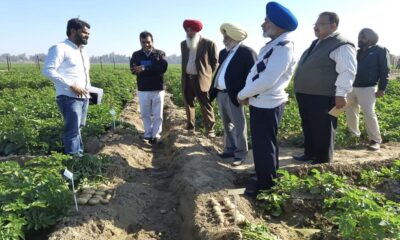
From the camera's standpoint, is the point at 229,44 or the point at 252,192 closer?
the point at 252,192

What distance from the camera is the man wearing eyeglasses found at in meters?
4.39

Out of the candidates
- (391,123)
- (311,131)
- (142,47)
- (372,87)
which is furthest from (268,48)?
(391,123)

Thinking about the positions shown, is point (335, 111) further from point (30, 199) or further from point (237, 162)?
point (30, 199)

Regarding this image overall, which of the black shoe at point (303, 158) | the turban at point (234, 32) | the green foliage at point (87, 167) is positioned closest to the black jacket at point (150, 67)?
the turban at point (234, 32)

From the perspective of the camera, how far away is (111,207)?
12.8 feet

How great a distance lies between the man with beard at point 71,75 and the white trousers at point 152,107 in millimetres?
1610

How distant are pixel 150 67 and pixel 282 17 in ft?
10.4

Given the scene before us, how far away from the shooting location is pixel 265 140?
3.99 m

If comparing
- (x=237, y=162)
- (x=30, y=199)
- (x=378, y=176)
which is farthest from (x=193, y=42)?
(x=30, y=199)

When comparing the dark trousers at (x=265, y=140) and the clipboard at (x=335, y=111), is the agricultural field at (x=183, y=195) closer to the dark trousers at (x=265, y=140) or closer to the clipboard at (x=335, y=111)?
the dark trousers at (x=265, y=140)

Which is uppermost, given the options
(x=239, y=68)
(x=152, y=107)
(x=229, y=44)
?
(x=229, y=44)

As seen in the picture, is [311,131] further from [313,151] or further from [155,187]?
[155,187]

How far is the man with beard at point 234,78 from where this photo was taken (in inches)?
194

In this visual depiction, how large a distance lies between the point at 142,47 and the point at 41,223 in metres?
3.87
